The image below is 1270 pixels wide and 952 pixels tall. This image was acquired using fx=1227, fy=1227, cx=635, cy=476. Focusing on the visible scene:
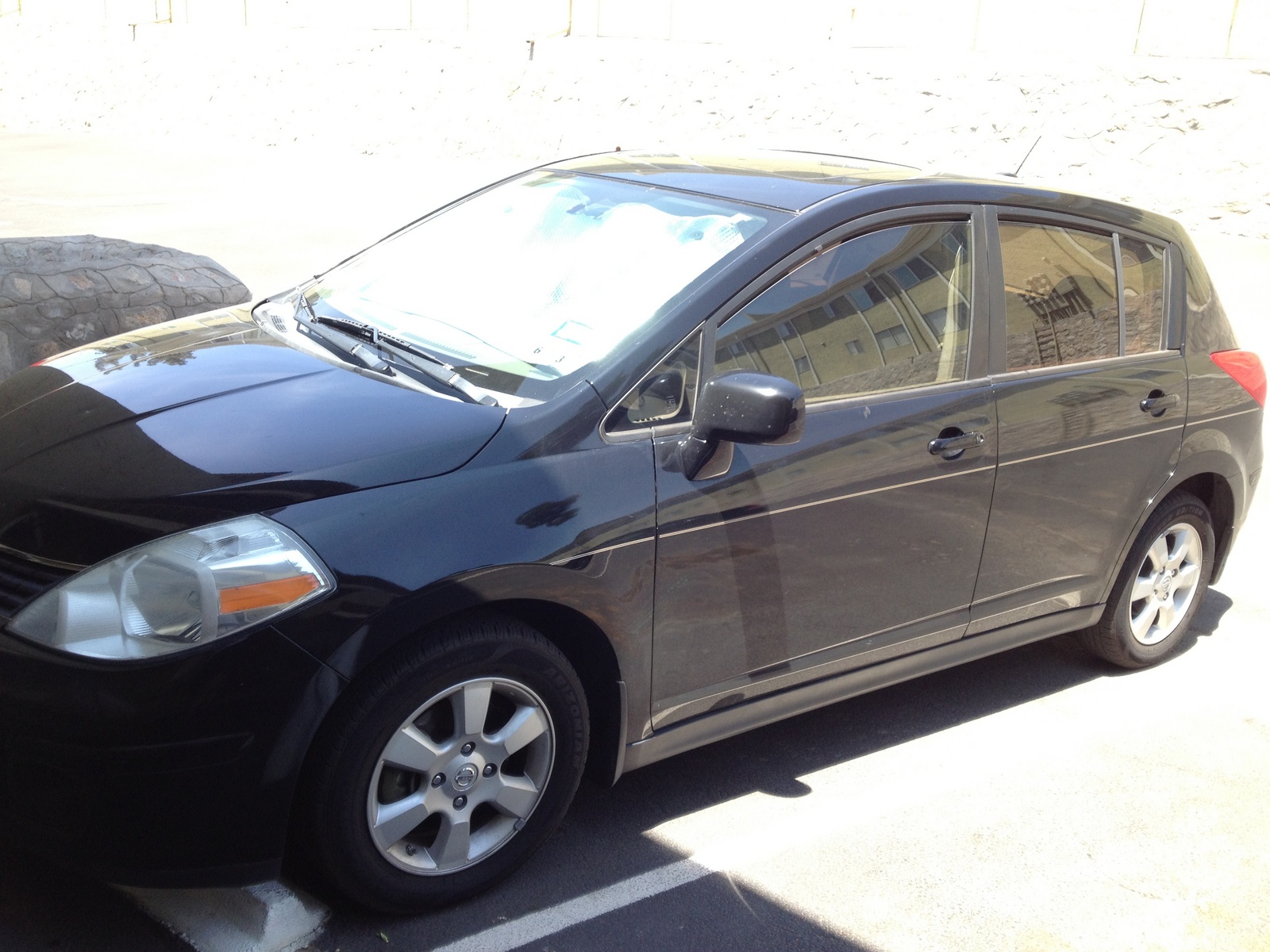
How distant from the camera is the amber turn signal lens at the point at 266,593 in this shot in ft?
8.06

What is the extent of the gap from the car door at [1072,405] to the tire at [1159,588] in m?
0.20

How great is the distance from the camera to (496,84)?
2072 cm

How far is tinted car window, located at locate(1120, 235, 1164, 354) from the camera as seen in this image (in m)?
4.18

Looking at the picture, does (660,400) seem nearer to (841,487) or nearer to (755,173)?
(841,487)

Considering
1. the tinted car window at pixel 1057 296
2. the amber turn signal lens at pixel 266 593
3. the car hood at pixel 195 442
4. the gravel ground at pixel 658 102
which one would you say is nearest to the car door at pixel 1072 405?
the tinted car window at pixel 1057 296

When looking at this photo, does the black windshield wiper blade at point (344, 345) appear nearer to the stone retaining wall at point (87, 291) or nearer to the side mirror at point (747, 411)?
the side mirror at point (747, 411)

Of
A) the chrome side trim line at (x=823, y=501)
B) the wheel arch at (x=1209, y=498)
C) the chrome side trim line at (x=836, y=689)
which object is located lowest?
the chrome side trim line at (x=836, y=689)

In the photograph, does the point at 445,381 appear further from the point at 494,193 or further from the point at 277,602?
the point at 494,193

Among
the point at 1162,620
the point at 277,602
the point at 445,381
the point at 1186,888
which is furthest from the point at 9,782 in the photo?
the point at 1162,620

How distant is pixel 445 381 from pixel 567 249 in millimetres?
668

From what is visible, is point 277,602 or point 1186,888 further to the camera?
point 1186,888

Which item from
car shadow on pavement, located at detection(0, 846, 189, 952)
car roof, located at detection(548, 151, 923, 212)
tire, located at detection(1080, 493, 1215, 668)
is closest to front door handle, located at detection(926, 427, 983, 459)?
car roof, located at detection(548, 151, 923, 212)

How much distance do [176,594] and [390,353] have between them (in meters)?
1.05

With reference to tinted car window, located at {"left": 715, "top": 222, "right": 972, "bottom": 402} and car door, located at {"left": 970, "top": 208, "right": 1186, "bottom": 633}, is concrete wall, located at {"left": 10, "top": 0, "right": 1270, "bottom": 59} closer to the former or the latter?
car door, located at {"left": 970, "top": 208, "right": 1186, "bottom": 633}
